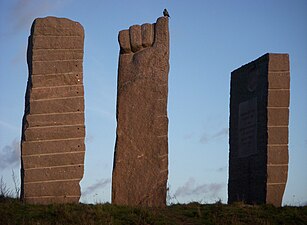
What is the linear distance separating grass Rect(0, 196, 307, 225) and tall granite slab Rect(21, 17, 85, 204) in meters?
0.79

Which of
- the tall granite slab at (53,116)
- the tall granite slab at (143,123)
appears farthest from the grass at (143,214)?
the tall granite slab at (143,123)

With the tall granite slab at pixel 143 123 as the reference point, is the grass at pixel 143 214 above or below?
below

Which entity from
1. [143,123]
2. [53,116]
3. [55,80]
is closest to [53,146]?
[53,116]

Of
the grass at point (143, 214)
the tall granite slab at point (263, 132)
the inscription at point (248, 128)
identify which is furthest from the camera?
the inscription at point (248, 128)

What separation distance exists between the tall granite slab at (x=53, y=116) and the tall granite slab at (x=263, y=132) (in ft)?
12.8

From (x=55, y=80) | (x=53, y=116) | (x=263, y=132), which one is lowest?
(x=263, y=132)

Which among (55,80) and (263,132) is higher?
(55,80)

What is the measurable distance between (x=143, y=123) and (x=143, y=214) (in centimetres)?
282

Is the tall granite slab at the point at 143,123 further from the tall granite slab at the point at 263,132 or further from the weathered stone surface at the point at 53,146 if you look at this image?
the tall granite slab at the point at 263,132

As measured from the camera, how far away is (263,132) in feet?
47.6

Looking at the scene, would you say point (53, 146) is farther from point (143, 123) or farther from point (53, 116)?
point (143, 123)

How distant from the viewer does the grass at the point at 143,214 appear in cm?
1129

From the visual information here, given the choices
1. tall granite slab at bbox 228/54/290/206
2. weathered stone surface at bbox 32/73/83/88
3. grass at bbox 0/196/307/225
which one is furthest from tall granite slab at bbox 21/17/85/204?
tall granite slab at bbox 228/54/290/206

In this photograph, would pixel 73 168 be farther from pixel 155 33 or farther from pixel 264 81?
pixel 264 81
